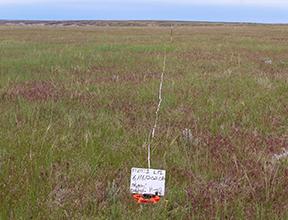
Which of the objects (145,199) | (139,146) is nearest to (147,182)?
(145,199)

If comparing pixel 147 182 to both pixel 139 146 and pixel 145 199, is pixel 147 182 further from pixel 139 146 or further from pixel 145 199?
pixel 139 146

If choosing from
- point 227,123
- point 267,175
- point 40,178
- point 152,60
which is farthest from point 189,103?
point 152,60

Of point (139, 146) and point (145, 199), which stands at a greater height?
point (139, 146)

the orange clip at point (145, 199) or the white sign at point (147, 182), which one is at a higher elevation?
the white sign at point (147, 182)

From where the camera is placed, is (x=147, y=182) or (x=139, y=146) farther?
(x=139, y=146)

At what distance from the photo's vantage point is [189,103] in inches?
334

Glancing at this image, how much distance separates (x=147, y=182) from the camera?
4129 millimetres

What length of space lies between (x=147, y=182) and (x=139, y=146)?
159cm

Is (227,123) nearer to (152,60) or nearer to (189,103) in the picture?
(189,103)

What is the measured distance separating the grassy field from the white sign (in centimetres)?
13

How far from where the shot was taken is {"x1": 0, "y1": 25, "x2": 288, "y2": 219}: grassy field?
164 inches

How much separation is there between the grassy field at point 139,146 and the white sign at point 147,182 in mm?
132

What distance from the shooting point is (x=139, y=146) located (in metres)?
5.71

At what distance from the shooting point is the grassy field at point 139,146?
4.16 meters
